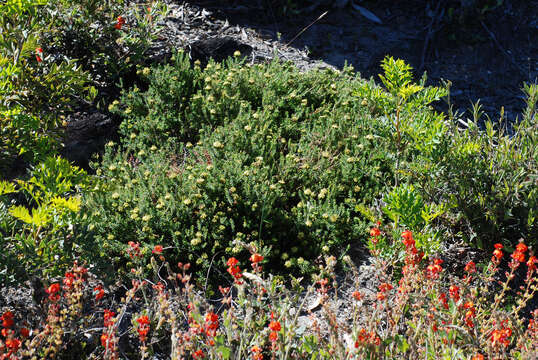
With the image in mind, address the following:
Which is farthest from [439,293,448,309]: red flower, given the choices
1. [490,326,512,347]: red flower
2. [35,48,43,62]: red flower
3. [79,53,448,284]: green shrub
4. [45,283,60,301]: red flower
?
[35,48,43,62]: red flower

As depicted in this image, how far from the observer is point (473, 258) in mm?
3270

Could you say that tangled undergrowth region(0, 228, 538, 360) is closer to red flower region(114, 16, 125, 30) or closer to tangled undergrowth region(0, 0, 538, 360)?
tangled undergrowth region(0, 0, 538, 360)

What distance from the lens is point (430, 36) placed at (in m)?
6.06

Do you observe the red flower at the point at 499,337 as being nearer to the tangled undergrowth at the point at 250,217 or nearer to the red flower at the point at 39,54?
the tangled undergrowth at the point at 250,217

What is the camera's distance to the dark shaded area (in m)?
5.65

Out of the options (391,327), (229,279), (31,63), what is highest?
(31,63)

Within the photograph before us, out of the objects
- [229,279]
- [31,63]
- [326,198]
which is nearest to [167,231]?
[229,279]

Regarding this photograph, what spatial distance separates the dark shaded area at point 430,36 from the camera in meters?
5.65

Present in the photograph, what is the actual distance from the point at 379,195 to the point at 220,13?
129 inches

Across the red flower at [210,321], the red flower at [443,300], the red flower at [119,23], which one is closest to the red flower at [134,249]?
the red flower at [210,321]

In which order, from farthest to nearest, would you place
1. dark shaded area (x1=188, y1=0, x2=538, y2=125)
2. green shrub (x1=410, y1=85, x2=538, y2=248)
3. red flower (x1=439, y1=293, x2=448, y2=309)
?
dark shaded area (x1=188, y1=0, x2=538, y2=125), green shrub (x1=410, y1=85, x2=538, y2=248), red flower (x1=439, y1=293, x2=448, y2=309)

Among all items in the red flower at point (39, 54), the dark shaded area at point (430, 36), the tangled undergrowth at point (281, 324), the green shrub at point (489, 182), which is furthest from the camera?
the dark shaded area at point (430, 36)

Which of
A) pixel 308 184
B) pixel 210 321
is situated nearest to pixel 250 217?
pixel 308 184

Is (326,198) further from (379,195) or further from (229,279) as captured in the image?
(229,279)
